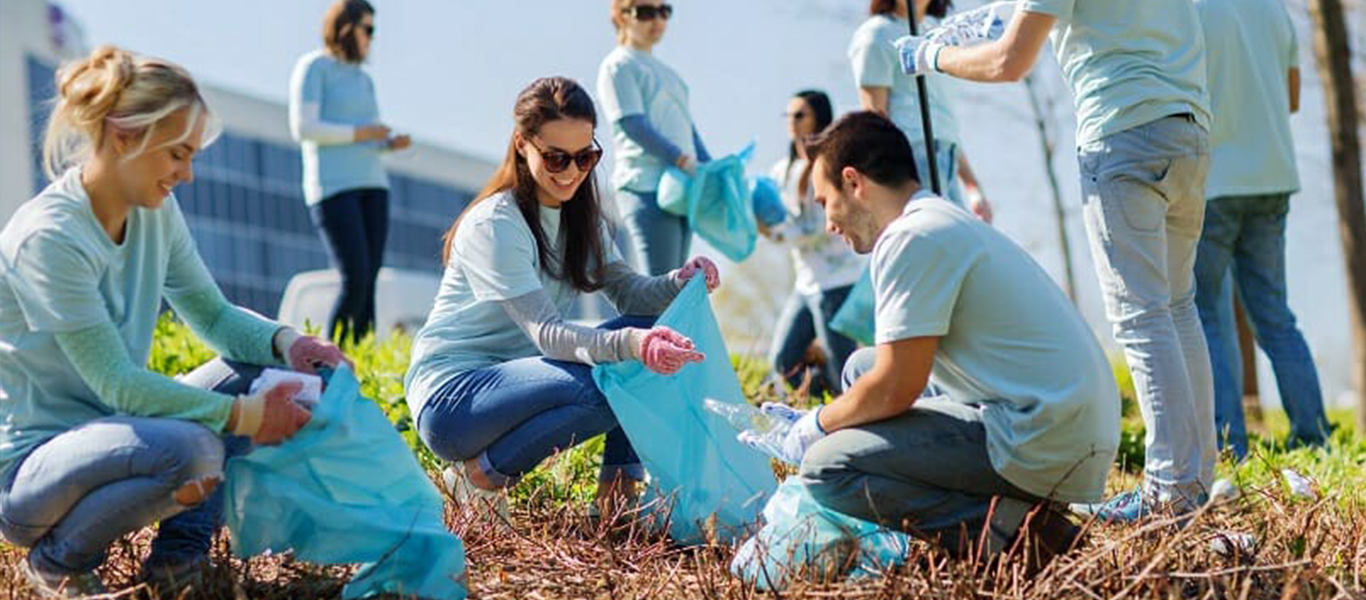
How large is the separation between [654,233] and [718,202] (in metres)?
0.26

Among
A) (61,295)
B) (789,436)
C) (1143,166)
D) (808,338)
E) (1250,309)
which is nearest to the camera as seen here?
(61,295)

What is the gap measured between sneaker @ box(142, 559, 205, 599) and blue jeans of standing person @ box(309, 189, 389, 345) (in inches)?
138

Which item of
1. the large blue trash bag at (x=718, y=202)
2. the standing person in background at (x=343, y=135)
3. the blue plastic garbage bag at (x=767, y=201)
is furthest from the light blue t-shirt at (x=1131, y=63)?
the standing person in background at (x=343, y=135)

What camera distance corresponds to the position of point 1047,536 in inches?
124

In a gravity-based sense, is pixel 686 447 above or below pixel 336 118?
above

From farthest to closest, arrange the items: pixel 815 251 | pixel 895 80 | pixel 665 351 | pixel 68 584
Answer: pixel 815 251 < pixel 895 80 < pixel 665 351 < pixel 68 584

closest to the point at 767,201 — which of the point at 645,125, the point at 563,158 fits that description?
the point at 645,125

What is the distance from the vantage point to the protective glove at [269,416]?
2949 mm

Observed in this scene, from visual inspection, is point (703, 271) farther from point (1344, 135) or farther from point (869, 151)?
point (1344, 135)

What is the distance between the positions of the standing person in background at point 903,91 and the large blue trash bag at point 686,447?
1947 mm

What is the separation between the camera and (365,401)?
3.14 metres

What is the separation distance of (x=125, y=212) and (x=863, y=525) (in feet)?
5.02

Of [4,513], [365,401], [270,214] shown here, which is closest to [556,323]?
[365,401]

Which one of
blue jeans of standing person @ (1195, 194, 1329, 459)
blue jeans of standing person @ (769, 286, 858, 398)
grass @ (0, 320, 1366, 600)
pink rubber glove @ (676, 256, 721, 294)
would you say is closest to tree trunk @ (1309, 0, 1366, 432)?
blue jeans of standing person @ (1195, 194, 1329, 459)
